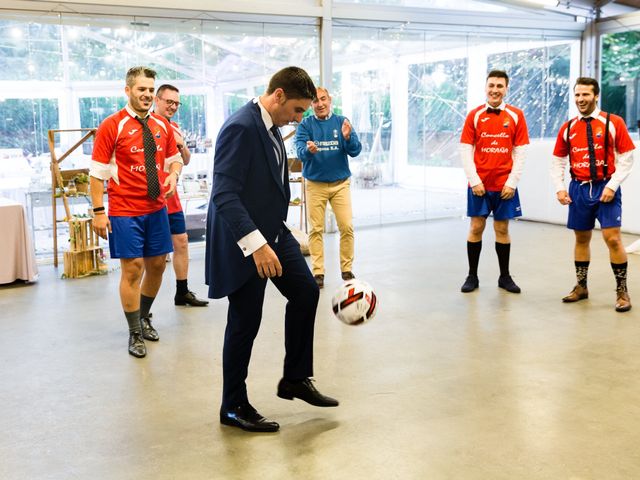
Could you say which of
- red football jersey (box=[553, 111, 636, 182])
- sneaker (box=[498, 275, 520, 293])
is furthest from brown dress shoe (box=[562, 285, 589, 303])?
red football jersey (box=[553, 111, 636, 182])

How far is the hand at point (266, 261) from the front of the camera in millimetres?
2727

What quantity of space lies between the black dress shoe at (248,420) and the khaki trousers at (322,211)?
277 cm

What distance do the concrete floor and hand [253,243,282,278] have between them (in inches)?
29.6

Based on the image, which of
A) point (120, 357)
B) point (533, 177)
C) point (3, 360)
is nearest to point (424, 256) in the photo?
point (533, 177)

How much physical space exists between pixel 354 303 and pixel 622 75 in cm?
1051

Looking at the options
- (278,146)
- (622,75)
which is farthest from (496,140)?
(622,75)

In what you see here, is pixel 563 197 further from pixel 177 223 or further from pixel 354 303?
pixel 177 223

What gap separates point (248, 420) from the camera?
307 centimetres

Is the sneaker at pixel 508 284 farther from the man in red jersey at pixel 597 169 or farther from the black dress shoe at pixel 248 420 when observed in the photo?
the black dress shoe at pixel 248 420

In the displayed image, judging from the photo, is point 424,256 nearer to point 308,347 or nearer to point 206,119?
point 206,119

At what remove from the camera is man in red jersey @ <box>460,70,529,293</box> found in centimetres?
537

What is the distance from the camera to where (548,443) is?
289cm

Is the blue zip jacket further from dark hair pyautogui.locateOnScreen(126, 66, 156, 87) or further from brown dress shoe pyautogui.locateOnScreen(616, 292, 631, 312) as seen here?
brown dress shoe pyautogui.locateOnScreen(616, 292, 631, 312)

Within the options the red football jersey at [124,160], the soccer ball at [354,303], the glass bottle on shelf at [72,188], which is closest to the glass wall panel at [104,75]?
the glass bottle on shelf at [72,188]
